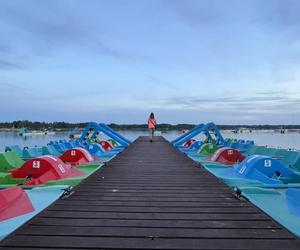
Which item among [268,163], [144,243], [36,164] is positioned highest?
[268,163]

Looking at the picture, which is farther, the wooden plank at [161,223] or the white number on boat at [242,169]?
the white number on boat at [242,169]

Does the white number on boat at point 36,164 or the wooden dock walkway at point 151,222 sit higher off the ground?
the white number on boat at point 36,164

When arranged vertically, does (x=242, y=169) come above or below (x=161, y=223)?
above

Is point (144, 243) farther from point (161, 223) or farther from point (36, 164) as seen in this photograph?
point (36, 164)

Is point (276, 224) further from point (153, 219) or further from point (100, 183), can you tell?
point (100, 183)

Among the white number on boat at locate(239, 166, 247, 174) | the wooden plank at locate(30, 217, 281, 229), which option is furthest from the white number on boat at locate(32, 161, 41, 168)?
the wooden plank at locate(30, 217, 281, 229)

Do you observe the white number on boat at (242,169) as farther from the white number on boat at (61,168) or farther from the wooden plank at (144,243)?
the wooden plank at (144,243)

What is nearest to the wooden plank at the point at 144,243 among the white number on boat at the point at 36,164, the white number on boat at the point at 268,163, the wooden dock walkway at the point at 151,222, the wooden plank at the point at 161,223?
the wooden dock walkway at the point at 151,222

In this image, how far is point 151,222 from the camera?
4.91m

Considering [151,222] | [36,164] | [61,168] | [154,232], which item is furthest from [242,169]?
[154,232]

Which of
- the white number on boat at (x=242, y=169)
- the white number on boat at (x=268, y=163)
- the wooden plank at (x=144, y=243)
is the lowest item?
the wooden plank at (x=144, y=243)

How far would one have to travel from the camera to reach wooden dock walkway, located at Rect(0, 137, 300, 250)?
4121mm

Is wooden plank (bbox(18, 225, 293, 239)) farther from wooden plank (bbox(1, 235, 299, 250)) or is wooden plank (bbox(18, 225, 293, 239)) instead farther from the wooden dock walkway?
wooden plank (bbox(1, 235, 299, 250))

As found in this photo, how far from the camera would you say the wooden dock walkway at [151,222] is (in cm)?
412
